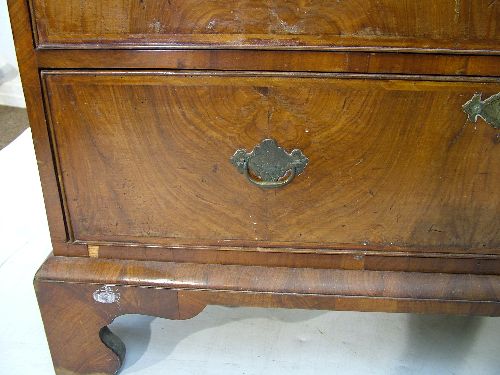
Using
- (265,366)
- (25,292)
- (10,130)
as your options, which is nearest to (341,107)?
(265,366)

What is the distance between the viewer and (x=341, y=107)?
0.83 metres

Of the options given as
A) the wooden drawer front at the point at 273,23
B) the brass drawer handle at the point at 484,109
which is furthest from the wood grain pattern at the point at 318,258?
the wooden drawer front at the point at 273,23

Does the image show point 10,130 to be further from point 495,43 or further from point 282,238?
point 495,43

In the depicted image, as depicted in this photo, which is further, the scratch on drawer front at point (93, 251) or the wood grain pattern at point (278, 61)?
the scratch on drawer front at point (93, 251)

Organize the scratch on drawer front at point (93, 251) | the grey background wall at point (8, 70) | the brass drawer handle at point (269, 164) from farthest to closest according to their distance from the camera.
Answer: the grey background wall at point (8, 70) → the scratch on drawer front at point (93, 251) → the brass drawer handle at point (269, 164)

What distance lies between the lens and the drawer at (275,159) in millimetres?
823

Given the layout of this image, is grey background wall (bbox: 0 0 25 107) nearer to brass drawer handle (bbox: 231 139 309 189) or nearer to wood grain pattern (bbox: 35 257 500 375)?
wood grain pattern (bbox: 35 257 500 375)

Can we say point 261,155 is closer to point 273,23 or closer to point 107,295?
point 273,23

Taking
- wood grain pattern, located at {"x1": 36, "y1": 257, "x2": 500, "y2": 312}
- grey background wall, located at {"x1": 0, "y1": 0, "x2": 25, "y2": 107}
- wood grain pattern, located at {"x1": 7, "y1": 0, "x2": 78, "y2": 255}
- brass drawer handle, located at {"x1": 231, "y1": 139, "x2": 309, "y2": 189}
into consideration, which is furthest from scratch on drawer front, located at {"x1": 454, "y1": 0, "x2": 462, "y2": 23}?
grey background wall, located at {"x1": 0, "y1": 0, "x2": 25, "y2": 107}

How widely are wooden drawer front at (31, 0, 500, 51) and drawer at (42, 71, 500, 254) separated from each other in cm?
5

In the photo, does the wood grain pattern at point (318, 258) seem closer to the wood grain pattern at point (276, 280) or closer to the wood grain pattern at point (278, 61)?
the wood grain pattern at point (276, 280)

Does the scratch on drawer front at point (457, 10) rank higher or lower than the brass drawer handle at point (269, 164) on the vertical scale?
higher

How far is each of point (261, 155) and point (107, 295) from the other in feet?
1.23

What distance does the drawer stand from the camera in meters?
0.82
